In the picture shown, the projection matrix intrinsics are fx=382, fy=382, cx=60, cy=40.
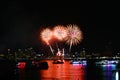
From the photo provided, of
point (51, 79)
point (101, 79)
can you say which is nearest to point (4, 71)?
point (51, 79)

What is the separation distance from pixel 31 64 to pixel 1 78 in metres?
56.1

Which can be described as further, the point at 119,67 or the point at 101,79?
the point at 119,67

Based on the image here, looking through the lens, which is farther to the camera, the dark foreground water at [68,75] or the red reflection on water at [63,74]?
the red reflection on water at [63,74]

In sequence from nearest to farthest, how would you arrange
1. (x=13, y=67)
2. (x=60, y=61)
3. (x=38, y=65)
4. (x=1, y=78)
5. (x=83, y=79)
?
(x=1, y=78)
(x=13, y=67)
(x=83, y=79)
(x=38, y=65)
(x=60, y=61)

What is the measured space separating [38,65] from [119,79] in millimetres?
53973

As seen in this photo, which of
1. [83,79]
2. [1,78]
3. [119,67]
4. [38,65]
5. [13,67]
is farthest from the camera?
[38,65]

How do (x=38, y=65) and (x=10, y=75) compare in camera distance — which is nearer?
(x=10, y=75)

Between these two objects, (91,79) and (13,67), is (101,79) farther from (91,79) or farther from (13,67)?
(13,67)

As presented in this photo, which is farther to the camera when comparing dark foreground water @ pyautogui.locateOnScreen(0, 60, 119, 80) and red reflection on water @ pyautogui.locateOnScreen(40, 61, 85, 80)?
red reflection on water @ pyautogui.locateOnScreen(40, 61, 85, 80)

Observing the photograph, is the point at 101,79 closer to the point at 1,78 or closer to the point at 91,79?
the point at 91,79

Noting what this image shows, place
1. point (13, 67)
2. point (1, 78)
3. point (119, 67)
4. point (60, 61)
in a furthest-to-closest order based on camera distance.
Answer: point (60, 61) < point (119, 67) < point (13, 67) < point (1, 78)

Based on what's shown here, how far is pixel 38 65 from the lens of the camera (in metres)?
120

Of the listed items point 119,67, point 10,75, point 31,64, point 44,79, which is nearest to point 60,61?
point 31,64

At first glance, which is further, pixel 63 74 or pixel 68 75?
pixel 63 74
